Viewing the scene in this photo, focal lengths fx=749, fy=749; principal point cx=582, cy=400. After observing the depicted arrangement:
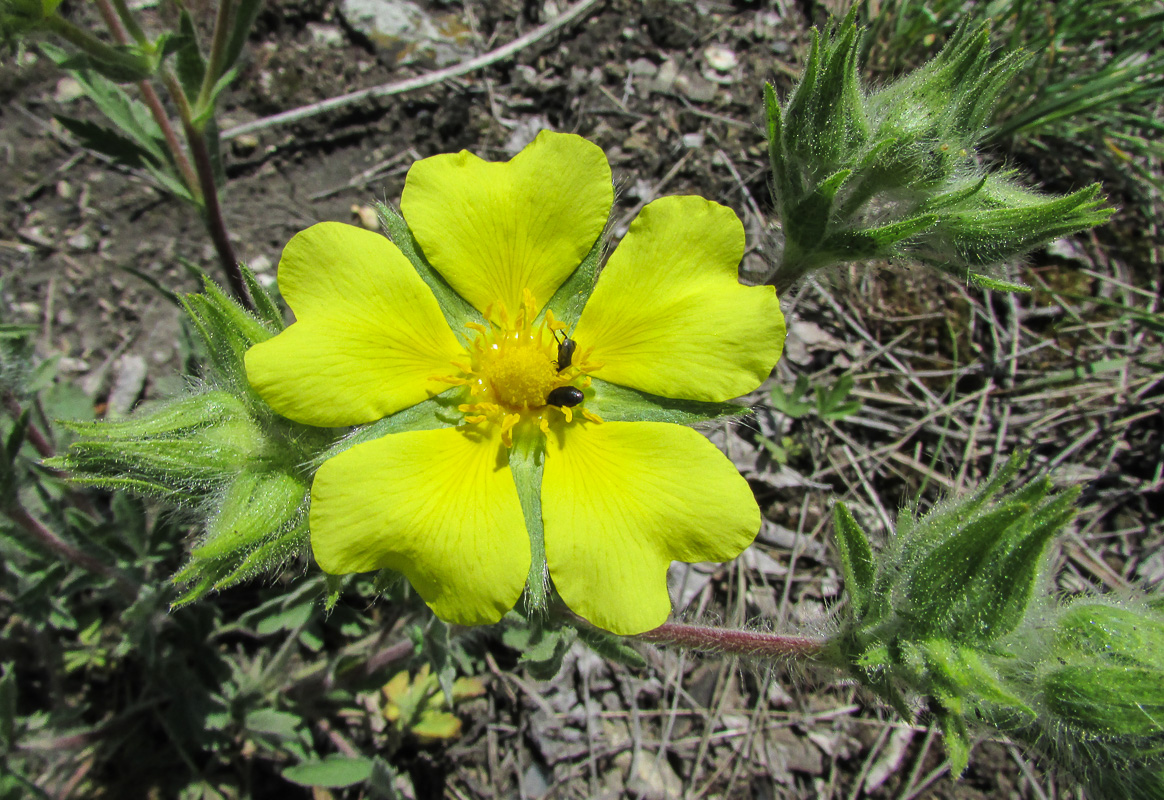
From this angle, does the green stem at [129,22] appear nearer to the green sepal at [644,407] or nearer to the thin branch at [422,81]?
the thin branch at [422,81]

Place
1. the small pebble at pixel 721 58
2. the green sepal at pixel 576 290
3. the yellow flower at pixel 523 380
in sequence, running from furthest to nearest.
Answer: the small pebble at pixel 721 58 < the green sepal at pixel 576 290 < the yellow flower at pixel 523 380

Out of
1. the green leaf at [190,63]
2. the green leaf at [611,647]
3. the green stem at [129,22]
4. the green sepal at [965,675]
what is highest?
the green stem at [129,22]

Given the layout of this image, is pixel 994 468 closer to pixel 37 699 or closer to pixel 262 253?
pixel 262 253

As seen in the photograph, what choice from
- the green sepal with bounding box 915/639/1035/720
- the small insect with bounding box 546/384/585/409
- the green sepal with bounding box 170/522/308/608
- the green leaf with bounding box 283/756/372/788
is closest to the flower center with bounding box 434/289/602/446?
the small insect with bounding box 546/384/585/409

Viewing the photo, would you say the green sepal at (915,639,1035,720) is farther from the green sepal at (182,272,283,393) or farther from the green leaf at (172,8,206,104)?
the green leaf at (172,8,206,104)

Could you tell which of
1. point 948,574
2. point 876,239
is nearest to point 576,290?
point 876,239

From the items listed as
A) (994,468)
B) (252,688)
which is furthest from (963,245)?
(252,688)

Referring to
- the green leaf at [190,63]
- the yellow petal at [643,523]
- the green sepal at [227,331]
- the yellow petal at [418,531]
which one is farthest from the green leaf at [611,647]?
the green leaf at [190,63]

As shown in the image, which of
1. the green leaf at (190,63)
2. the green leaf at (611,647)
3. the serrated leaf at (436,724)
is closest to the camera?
the green leaf at (611,647)
